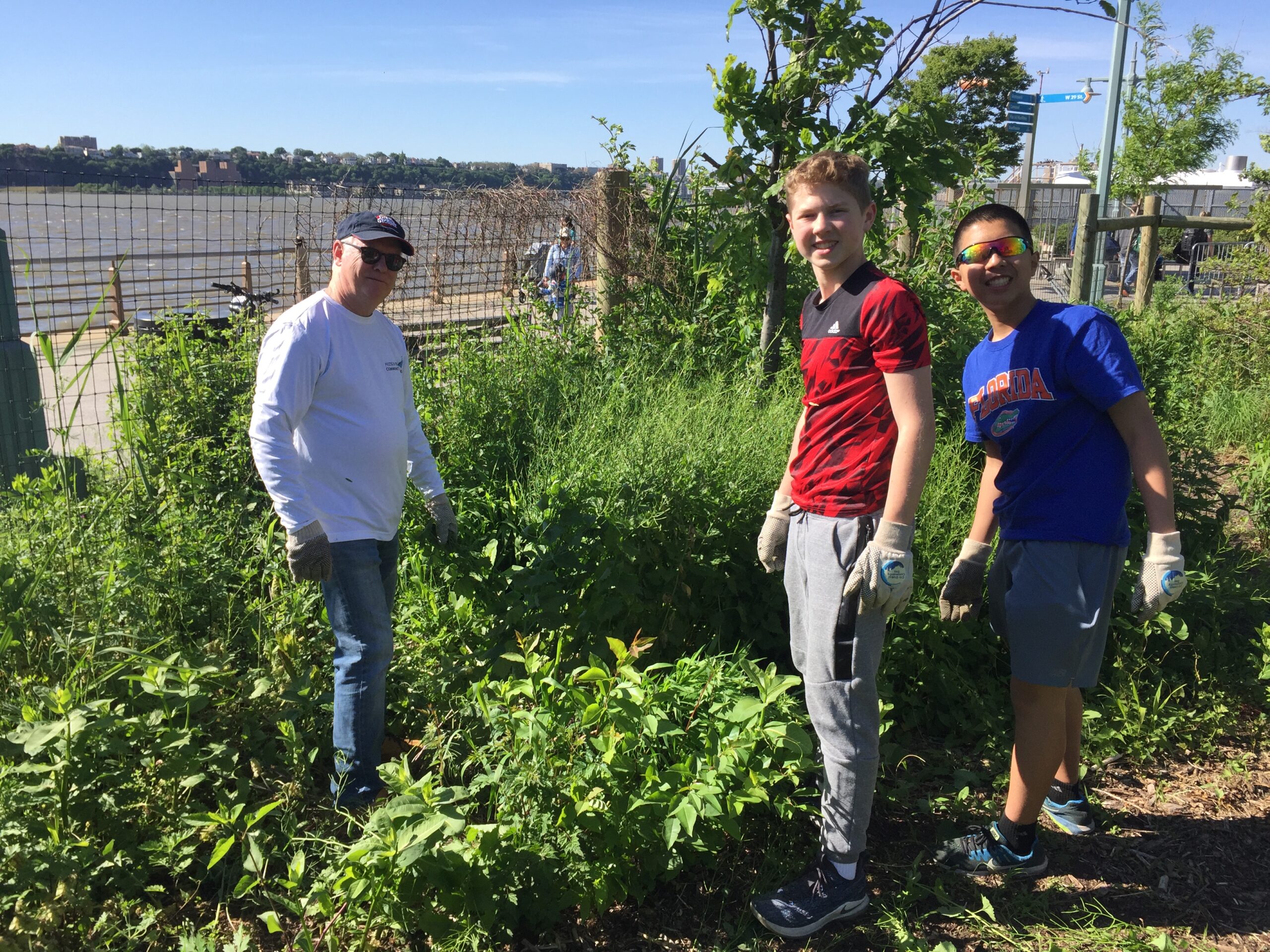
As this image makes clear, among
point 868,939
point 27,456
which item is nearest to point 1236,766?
point 868,939

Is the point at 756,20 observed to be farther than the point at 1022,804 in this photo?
Yes

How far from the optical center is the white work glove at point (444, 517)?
3.32 meters

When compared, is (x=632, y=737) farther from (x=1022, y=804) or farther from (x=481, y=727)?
(x=1022, y=804)

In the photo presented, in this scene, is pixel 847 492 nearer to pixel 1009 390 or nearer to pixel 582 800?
pixel 1009 390

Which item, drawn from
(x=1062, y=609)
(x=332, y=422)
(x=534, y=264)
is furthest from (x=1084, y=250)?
(x=332, y=422)

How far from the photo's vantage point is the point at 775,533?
9.52ft

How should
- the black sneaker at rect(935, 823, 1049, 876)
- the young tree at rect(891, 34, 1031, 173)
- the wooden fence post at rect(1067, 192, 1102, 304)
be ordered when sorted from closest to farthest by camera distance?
the black sneaker at rect(935, 823, 1049, 876)
the wooden fence post at rect(1067, 192, 1102, 304)
the young tree at rect(891, 34, 1031, 173)

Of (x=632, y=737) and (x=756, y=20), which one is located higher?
(x=756, y=20)

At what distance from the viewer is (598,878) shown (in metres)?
2.37

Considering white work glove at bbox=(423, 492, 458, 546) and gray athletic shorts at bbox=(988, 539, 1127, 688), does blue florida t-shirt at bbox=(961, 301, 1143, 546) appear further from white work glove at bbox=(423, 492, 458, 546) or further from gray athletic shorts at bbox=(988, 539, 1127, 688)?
white work glove at bbox=(423, 492, 458, 546)

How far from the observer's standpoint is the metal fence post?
5.39 metres

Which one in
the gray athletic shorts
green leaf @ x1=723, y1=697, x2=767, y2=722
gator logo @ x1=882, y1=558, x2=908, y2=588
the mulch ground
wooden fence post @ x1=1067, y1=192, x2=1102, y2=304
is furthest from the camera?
wooden fence post @ x1=1067, y1=192, x2=1102, y2=304

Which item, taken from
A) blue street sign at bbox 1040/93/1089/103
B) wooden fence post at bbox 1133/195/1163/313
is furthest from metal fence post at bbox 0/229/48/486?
blue street sign at bbox 1040/93/1089/103

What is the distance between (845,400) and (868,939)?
4.90 ft
